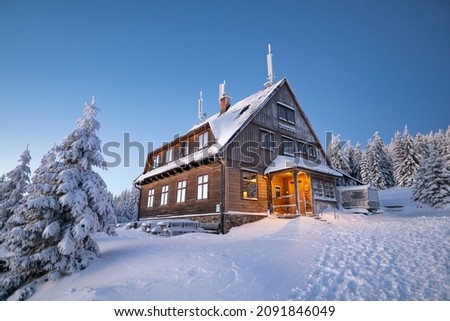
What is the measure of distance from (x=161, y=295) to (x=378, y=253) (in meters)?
6.90

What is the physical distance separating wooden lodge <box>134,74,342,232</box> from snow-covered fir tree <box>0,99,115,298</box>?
7.93 metres

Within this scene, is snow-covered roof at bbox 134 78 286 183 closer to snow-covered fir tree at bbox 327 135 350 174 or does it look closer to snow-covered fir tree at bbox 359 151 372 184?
snow-covered fir tree at bbox 327 135 350 174

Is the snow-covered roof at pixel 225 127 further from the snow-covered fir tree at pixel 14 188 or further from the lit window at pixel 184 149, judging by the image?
the snow-covered fir tree at pixel 14 188

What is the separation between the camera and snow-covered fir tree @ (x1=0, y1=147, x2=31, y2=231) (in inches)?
598

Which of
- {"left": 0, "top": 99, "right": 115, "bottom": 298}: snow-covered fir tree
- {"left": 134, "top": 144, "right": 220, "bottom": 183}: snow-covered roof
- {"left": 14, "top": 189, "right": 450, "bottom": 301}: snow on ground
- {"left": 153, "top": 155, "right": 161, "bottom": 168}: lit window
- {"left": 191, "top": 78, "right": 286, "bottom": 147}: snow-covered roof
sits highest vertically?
{"left": 191, "top": 78, "right": 286, "bottom": 147}: snow-covered roof

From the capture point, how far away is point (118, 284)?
5859mm

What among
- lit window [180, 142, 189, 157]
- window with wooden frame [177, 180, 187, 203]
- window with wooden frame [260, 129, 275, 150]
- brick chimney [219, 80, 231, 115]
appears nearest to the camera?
window with wooden frame [260, 129, 275, 150]

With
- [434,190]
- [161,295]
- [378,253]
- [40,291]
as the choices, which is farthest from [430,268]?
[434,190]

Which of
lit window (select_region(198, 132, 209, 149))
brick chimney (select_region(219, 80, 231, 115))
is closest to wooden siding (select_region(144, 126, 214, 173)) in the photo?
lit window (select_region(198, 132, 209, 149))

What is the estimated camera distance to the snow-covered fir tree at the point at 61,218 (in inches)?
290

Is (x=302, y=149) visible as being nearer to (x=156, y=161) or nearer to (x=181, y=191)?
(x=181, y=191)

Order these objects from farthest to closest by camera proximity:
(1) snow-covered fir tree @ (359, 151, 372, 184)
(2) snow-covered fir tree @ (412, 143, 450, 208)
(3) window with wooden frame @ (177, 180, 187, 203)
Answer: (1) snow-covered fir tree @ (359, 151, 372, 184), (2) snow-covered fir tree @ (412, 143, 450, 208), (3) window with wooden frame @ (177, 180, 187, 203)

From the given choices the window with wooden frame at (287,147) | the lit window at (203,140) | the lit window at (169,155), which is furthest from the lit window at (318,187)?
the lit window at (169,155)
